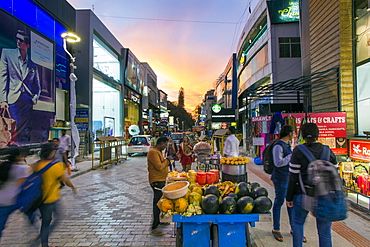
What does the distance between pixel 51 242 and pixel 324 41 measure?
11.2m

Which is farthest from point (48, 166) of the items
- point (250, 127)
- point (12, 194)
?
point (250, 127)

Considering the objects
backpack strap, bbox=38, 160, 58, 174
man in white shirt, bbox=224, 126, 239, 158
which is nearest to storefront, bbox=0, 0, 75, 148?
backpack strap, bbox=38, 160, 58, 174

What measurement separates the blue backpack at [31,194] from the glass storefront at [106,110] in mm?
19500

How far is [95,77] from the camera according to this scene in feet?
73.6

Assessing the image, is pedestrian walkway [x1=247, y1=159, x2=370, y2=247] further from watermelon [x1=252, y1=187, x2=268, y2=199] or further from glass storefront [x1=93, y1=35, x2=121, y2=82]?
glass storefront [x1=93, y1=35, x2=121, y2=82]

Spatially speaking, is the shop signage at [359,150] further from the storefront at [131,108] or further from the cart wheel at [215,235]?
the storefront at [131,108]

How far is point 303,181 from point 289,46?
21.4 metres

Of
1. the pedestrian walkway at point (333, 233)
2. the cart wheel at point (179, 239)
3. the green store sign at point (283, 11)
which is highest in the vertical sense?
the green store sign at point (283, 11)

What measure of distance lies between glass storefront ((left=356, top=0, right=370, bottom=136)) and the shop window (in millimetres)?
13726

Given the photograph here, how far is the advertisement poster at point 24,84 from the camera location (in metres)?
11.2

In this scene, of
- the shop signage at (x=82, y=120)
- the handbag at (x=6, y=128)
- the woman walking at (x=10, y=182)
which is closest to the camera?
the woman walking at (x=10, y=182)

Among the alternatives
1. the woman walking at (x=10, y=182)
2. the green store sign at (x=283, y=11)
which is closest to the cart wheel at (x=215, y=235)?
the woman walking at (x=10, y=182)

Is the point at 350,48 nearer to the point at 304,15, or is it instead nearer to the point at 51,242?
the point at 304,15

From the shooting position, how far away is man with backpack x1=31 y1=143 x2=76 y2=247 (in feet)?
11.3
